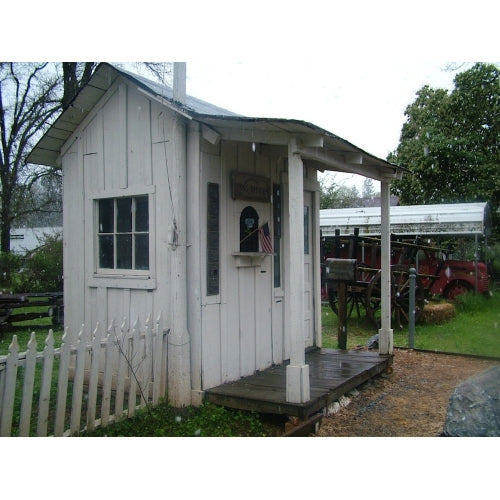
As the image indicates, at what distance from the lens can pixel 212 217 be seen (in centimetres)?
516

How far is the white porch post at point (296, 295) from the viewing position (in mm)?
4516

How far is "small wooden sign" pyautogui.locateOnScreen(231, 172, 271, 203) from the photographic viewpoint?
17.9ft

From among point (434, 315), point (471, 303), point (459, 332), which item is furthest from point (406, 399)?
point (471, 303)

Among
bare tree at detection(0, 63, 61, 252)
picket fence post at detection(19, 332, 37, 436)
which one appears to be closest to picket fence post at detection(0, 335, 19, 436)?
picket fence post at detection(19, 332, 37, 436)

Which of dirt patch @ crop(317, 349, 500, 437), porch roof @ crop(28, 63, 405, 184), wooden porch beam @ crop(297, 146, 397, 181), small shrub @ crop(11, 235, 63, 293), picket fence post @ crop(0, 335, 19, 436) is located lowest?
dirt patch @ crop(317, 349, 500, 437)

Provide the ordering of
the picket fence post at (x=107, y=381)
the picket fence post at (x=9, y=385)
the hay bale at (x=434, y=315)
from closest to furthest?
the picket fence post at (x=9, y=385)
the picket fence post at (x=107, y=381)
the hay bale at (x=434, y=315)

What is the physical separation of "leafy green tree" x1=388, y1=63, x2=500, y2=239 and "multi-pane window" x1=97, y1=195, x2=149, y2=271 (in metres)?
10.3

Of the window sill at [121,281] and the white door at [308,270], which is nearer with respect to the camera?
the window sill at [121,281]

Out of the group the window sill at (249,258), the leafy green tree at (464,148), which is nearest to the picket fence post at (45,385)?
the window sill at (249,258)

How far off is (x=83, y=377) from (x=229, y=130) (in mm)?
2722

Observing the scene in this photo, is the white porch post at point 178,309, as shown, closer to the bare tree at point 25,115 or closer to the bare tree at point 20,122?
the bare tree at point 25,115

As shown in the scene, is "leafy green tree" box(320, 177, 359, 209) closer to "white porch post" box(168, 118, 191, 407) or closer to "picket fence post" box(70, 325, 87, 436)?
"white porch post" box(168, 118, 191, 407)

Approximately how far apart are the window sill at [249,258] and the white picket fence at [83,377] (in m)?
1.08

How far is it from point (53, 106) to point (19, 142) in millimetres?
1525
